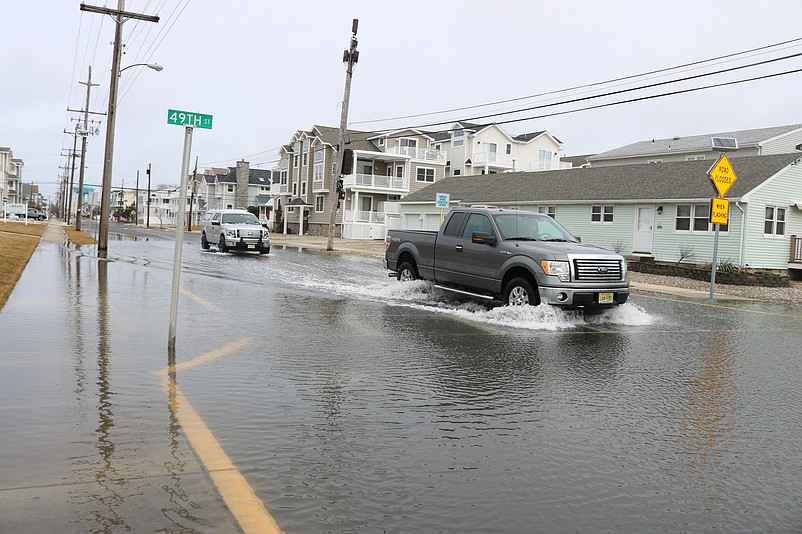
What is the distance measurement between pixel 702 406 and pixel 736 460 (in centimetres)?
159

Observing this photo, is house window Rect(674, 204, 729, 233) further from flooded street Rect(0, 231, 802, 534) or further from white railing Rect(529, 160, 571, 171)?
white railing Rect(529, 160, 571, 171)

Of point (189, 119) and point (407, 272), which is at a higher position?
point (189, 119)

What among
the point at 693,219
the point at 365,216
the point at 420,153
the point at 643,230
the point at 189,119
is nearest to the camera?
the point at 189,119

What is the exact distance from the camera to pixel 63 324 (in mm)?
9625

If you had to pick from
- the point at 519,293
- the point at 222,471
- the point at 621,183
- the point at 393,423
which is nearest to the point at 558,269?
the point at 519,293

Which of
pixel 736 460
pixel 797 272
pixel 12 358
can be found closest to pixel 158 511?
pixel 736 460

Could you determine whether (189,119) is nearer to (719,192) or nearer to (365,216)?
(719,192)

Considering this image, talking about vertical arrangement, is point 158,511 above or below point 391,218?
below

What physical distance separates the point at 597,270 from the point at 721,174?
8.50 metres

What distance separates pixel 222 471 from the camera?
431cm

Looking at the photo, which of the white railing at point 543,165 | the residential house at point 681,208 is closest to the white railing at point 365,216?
the white railing at point 543,165

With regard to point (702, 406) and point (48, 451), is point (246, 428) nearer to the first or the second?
point (48, 451)

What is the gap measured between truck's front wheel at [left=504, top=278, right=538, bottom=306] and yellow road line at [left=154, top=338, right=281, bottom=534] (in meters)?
6.70

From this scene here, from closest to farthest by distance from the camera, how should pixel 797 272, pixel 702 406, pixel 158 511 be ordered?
pixel 158 511 < pixel 702 406 < pixel 797 272
